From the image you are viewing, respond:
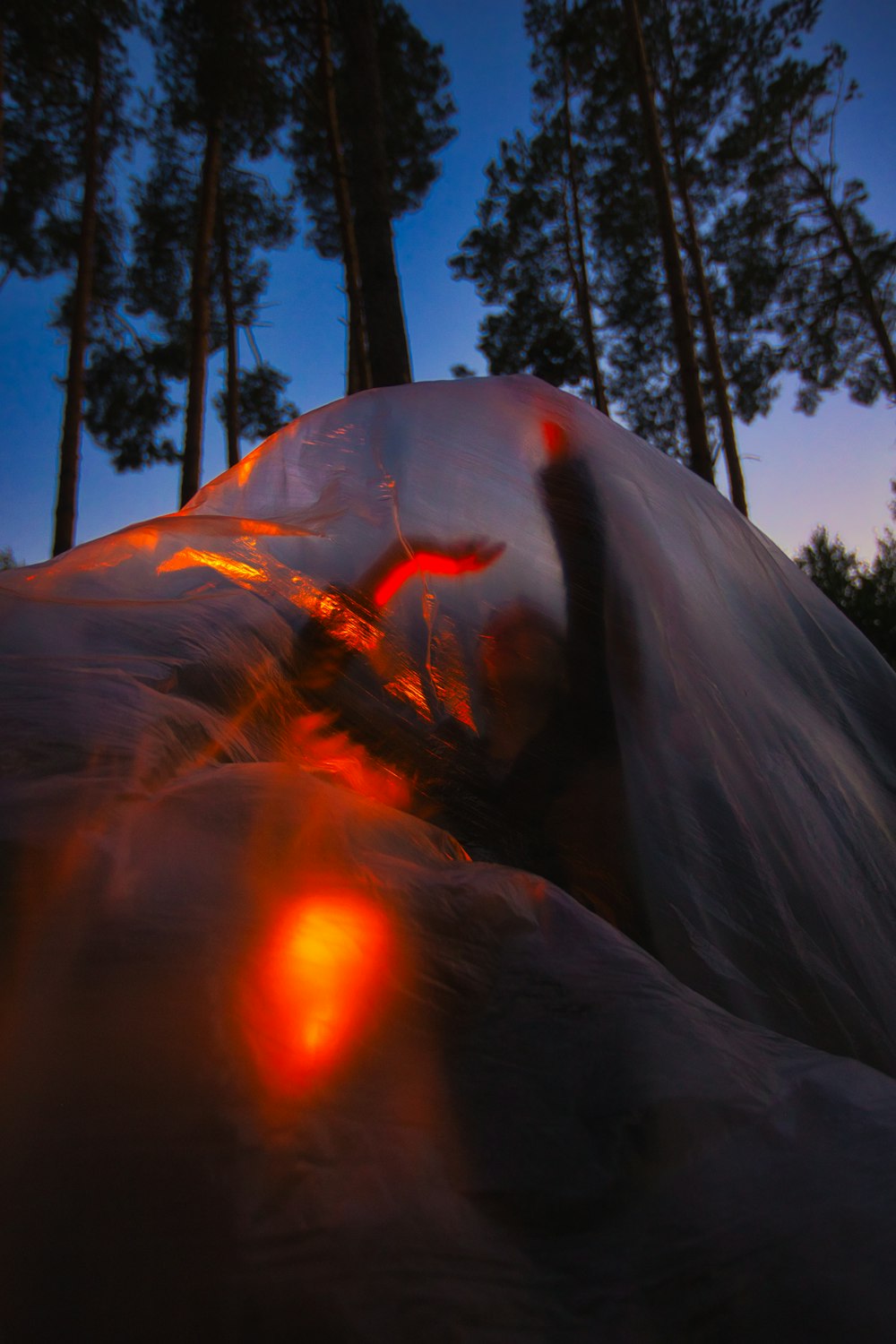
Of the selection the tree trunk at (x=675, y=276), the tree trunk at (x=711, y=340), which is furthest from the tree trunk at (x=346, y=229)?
the tree trunk at (x=711, y=340)

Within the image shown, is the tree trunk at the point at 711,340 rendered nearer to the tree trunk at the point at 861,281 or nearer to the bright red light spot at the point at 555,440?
the tree trunk at the point at 861,281

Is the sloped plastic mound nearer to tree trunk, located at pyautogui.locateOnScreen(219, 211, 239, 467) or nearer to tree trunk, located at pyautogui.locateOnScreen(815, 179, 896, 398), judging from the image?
tree trunk, located at pyautogui.locateOnScreen(219, 211, 239, 467)

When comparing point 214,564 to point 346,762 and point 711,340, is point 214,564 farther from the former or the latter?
point 711,340

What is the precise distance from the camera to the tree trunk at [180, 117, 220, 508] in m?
7.52

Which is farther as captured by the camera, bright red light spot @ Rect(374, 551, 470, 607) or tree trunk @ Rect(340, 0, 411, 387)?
tree trunk @ Rect(340, 0, 411, 387)

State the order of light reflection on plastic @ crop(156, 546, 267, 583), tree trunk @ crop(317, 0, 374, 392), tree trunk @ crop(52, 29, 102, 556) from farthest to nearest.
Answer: tree trunk @ crop(52, 29, 102, 556), tree trunk @ crop(317, 0, 374, 392), light reflection on plastic @ crop(156, 546, 267, 583)

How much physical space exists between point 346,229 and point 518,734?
22.0ft

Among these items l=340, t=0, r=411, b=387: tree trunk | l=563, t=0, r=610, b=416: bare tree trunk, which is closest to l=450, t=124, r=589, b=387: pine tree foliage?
l=563, t=0, r=610, b=416: bare tree trunk

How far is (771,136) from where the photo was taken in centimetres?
938

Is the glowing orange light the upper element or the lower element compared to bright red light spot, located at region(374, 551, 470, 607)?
lower

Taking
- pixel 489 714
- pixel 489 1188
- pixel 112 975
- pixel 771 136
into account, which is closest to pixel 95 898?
pixel 112 975

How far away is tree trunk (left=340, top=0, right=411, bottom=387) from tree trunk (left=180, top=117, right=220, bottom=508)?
12.0 ft

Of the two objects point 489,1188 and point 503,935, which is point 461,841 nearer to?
point 503,935

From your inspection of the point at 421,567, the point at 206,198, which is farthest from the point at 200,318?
the point at 421,567
